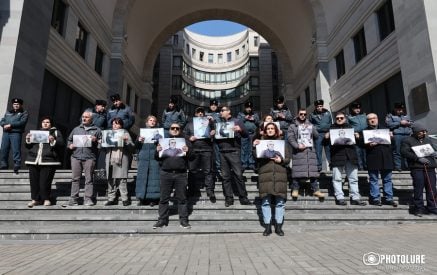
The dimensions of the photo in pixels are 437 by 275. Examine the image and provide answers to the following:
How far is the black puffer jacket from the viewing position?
7.04 metres

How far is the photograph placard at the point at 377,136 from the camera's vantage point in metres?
7.53

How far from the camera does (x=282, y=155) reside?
6.21 metres

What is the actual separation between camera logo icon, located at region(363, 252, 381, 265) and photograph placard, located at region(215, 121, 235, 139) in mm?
3874

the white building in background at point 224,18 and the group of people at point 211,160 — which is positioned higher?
the white building in background at point 224,18

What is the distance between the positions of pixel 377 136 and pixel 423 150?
105 centimetres

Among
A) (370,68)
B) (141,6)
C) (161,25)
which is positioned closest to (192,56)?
(161,25)

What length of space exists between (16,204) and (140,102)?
20771 millimetres

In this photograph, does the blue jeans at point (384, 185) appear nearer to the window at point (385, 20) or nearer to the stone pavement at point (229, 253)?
the stone pavement at point (229, 253)

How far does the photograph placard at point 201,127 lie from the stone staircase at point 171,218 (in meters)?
1.60

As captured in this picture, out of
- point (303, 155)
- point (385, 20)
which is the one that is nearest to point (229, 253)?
point (303, 155)

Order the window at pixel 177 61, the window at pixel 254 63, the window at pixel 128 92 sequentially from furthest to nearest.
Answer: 1. the window at pixel 254 63
2. the window at pixel 177 61
3. the window at pixel 128 92

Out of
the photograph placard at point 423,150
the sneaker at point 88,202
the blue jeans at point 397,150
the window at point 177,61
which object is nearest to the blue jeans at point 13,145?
the sneaker at point 88,202

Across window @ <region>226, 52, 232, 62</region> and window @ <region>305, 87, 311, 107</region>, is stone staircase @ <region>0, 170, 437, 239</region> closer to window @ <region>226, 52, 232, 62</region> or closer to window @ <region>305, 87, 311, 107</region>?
window @ <region>305, 87, 311, 107</region>

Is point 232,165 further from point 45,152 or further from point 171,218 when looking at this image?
point 45,152
